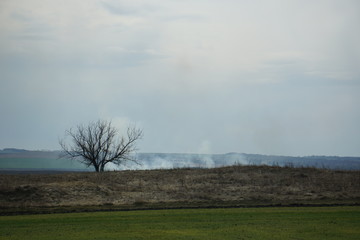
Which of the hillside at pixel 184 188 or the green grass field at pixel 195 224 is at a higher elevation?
the hillside at pixel 184 188

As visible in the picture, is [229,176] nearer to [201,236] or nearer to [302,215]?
[302,215]

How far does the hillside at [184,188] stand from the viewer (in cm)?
4018

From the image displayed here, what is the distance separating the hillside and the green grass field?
5.34 m

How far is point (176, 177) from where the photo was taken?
51.8m

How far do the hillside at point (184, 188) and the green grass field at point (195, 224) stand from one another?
5.34 m

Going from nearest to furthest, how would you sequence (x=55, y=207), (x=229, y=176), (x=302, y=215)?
(x=302, y=215) < (x=55, y=207) < (x=229, y=176)

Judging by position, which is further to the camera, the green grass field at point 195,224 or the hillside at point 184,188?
the hillside at point 184,188

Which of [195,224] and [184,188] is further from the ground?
[184,188]

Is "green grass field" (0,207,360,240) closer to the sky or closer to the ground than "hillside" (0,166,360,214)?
closer to the ground

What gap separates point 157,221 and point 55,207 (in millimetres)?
12225

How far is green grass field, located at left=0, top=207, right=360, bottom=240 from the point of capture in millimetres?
23781

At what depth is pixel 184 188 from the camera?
152 ft

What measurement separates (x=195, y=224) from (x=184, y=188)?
61.9ft

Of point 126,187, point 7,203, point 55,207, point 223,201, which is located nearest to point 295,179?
point 223,201
